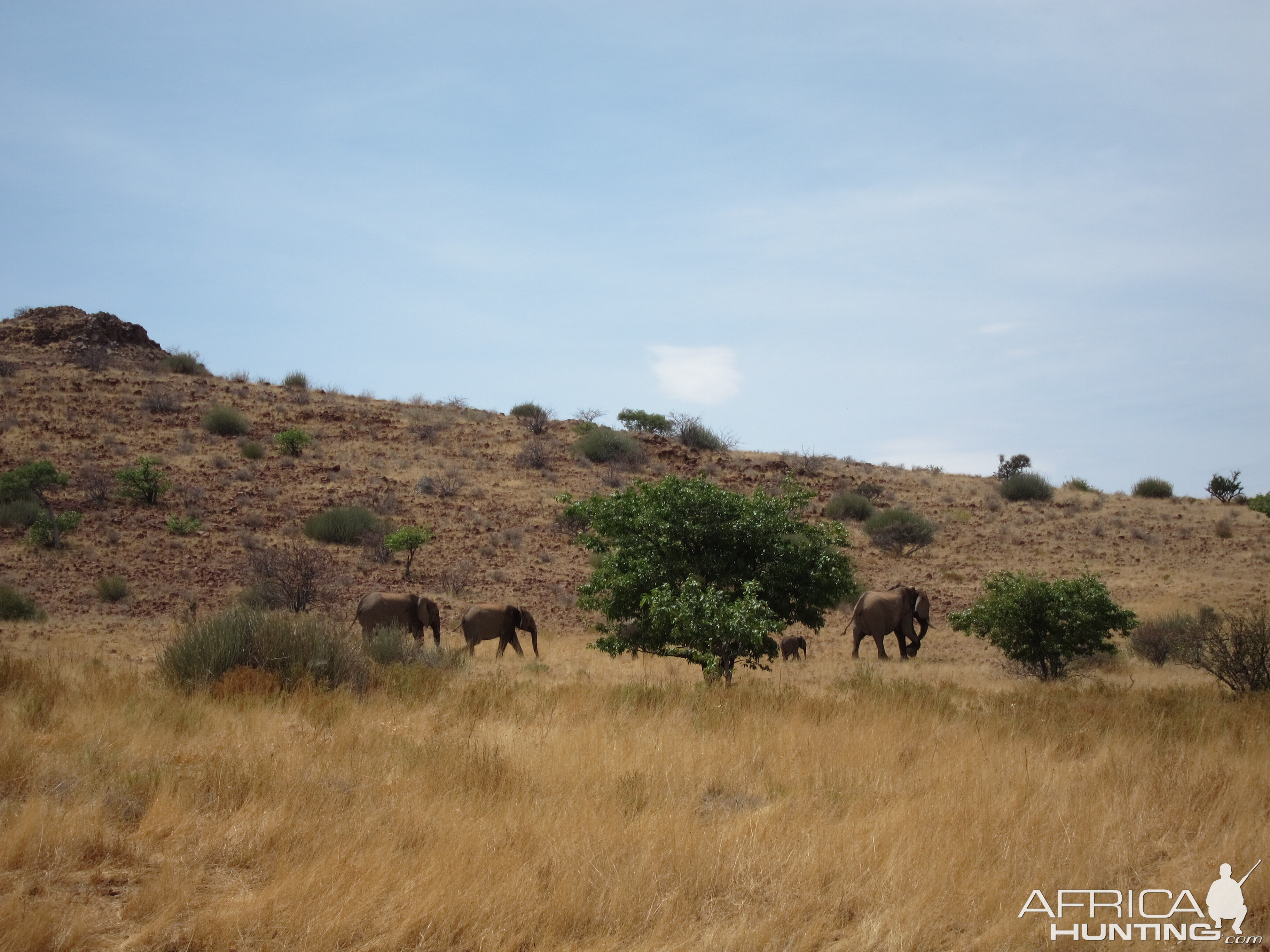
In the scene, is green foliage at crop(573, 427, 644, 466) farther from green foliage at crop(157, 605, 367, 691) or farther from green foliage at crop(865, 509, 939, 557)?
green foliage at crop(157, 605, 367, 691)

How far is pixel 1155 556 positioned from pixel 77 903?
38787 millimetres

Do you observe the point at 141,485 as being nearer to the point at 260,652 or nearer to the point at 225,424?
the point at 225,424

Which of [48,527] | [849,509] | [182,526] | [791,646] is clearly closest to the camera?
[791,646]

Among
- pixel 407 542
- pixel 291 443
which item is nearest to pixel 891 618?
pixel 407 542

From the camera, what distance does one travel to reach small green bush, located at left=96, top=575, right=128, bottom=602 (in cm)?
2416

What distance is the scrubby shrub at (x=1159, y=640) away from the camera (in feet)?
68.6

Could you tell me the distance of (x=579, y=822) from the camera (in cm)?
617

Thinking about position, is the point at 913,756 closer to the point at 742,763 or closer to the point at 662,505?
the point at 742,763

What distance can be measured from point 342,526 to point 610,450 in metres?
16.9

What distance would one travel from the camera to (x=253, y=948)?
4652mm

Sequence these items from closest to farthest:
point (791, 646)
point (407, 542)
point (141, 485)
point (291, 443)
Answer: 1. point (791, 646)
2. point (407, 542)
3. point (141, 485)
4. point (291, 443)

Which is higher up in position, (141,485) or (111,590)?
(141,485)

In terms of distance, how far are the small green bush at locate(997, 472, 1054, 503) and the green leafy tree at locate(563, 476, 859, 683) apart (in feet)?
122

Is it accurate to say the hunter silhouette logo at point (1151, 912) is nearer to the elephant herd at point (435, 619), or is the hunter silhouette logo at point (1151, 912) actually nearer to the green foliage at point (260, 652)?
the green foliage at point (260, 652)
